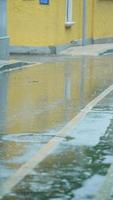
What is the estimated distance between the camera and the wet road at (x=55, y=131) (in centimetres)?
657

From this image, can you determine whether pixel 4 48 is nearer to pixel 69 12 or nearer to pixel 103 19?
pixel 69 12

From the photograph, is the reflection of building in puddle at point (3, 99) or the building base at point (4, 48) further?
the building base at point (4, 48)

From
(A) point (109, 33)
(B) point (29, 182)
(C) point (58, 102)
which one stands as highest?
(B) point (29, 182)

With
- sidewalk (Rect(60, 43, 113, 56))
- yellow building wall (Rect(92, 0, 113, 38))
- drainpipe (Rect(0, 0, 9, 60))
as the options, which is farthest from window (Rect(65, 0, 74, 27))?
drainpipe (Rect(0, 0, 9, 60))

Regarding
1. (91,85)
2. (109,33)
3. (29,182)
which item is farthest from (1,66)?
(109,33)

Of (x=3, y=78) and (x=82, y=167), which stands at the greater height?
(x=82, y=167)

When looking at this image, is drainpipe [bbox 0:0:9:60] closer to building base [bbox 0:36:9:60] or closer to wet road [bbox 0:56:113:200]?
building base [bbox 0:36:9:60]

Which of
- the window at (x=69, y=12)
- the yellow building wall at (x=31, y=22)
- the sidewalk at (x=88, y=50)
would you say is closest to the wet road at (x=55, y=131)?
the yellow building wall at (x=31, y=22)

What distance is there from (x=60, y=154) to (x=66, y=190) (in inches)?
62.5

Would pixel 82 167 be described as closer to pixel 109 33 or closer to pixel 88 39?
pixel 88 39

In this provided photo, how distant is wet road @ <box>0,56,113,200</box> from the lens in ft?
21.6

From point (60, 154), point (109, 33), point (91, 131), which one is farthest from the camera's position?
point (109, 33)

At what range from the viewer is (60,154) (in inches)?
312

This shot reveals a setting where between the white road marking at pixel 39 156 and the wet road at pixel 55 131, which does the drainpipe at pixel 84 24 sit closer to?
the wet road at pixel 55 131
